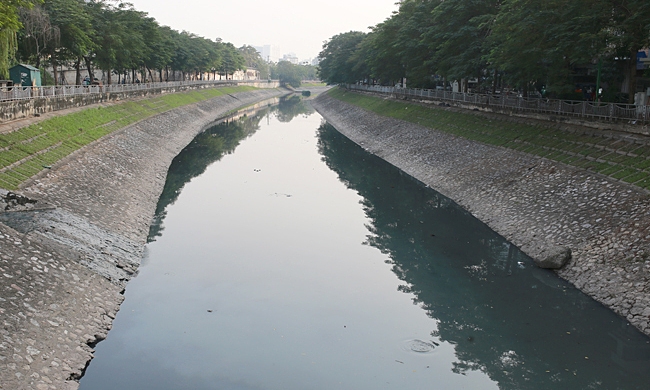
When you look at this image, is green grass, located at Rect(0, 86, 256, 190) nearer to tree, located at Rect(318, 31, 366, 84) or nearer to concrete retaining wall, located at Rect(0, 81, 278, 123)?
concrete retaining wall, located at Rect(0, 81, 278, 123)

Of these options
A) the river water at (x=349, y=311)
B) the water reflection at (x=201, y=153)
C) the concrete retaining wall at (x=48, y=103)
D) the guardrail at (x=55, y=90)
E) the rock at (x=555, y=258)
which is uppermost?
the guardrail at (x=55, y=90)

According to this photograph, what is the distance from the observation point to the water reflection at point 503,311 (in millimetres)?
14406

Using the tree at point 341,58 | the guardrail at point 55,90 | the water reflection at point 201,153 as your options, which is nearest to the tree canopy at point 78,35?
the guardrail at point 55,90

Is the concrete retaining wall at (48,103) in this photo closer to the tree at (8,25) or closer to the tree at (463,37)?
the tree at (8,25)

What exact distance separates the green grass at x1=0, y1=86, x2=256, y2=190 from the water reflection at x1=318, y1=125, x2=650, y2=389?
1505 centimetres

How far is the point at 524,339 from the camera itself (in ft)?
52.2

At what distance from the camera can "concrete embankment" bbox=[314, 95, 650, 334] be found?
1775 cm

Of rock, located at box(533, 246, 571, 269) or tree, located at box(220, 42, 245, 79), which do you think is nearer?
rock, located at box(533, 246, 571, 269)

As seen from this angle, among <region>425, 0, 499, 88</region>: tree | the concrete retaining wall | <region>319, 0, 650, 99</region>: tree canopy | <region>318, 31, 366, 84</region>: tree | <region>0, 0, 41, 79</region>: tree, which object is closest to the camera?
<region>0, 0, 41, 79</region>: tree

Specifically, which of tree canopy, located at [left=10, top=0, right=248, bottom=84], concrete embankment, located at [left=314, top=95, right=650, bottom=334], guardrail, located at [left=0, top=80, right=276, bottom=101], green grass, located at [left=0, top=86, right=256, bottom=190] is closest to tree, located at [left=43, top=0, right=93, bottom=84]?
tree canopy, located at [left=10, top=0, right=248, bottom=84]

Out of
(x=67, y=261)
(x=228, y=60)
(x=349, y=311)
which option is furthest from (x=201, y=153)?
(x=228, y=60)

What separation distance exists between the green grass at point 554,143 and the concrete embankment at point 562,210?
59 cm

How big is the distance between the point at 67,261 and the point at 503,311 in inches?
522

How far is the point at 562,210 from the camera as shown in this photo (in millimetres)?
23234
